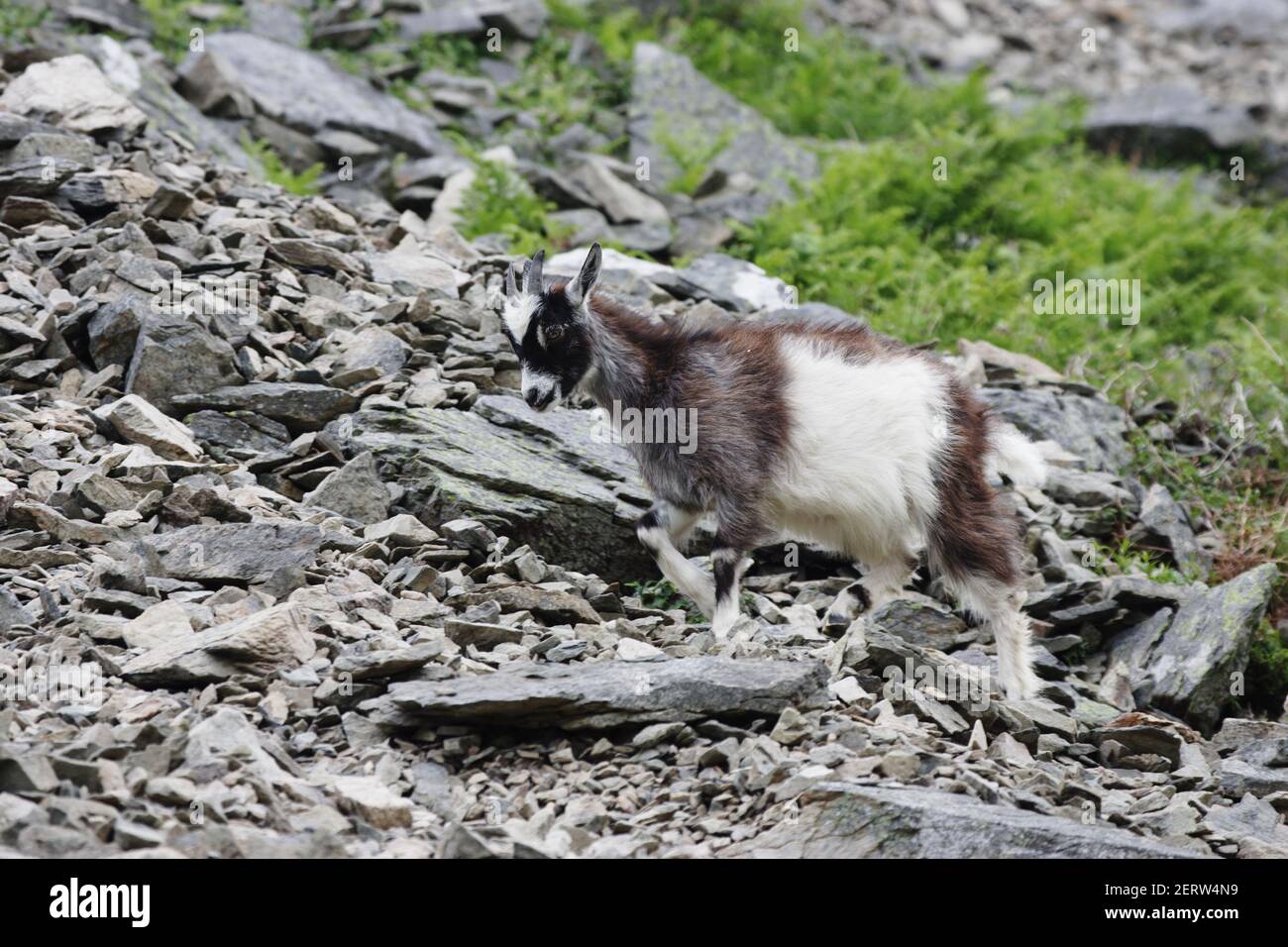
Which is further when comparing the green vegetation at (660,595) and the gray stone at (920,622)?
the green vegetation at (660,595)

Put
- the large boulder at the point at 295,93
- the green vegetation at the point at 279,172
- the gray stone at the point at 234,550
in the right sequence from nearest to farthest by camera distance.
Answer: the gray stone at the point at 234,550, the green vegetation at the point at 279,172, the large boulder at the point at 295,93

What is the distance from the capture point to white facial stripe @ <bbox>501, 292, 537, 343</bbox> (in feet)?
27.5

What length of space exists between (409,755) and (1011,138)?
42.6ft

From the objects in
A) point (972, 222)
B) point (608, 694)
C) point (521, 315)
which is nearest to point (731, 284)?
point (521, 315)

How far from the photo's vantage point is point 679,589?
822cm

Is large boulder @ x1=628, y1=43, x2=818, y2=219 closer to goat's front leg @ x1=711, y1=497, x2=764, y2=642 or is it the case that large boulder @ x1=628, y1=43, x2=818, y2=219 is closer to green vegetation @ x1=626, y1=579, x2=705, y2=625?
green vegetation @ x1=626, y1=579, x2=705, y2=625

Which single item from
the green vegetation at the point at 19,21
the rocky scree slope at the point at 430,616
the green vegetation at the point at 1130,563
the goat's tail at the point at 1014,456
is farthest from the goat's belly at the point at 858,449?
the green vegetation at the point at 19,21

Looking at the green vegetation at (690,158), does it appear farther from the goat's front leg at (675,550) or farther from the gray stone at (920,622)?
the goat's front leg at (675,550)

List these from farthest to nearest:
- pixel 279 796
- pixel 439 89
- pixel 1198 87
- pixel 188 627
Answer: pixel 1198 87
pixel 439 89
pixel 188 627
pixel 279 796

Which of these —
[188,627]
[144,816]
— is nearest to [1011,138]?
[188,627]

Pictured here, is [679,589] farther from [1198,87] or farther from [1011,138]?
[1198,87]

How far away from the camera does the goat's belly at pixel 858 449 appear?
27.0 feet

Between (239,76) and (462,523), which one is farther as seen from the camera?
(239,76)

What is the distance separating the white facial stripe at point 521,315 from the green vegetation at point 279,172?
5.95 metres
